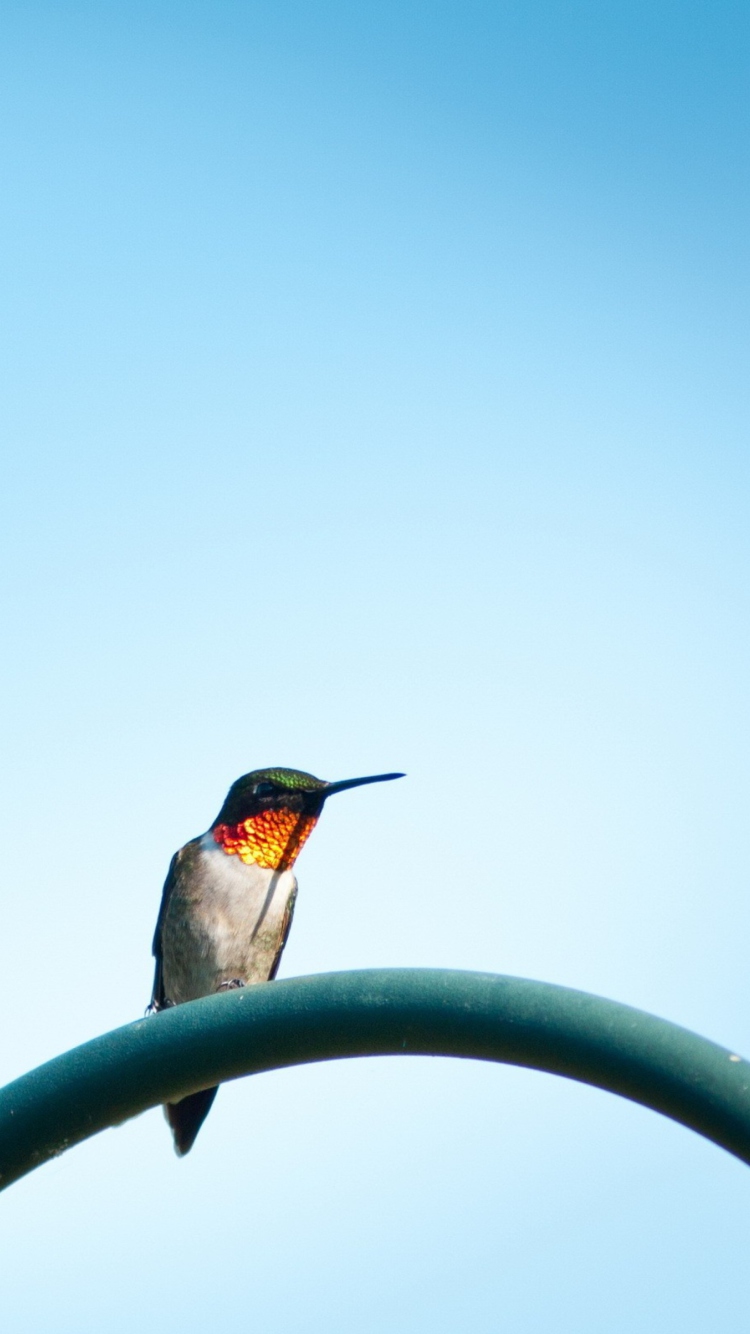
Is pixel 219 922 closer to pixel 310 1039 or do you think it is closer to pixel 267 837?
pixel 267 837

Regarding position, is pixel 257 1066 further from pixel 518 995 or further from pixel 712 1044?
pixel 712 1044

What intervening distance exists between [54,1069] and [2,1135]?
16 centimetres

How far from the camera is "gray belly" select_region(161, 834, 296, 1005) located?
6164 millimetres

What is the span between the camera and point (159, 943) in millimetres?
6652

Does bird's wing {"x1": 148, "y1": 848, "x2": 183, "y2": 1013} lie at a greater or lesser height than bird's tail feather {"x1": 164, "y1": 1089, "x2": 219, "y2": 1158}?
greater

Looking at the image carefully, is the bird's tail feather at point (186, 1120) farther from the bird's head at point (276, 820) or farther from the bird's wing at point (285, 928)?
the bird's head at point (276, 820)

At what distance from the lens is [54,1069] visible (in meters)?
2.95

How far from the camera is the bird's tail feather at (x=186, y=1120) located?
5.71m

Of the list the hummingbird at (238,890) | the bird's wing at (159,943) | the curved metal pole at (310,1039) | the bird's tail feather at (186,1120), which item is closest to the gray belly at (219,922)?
the hummingbird at (238,890)

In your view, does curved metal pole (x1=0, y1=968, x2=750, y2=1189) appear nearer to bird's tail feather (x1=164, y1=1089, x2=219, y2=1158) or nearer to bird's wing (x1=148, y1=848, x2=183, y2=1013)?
bird's tail feather (x1=164, y1=1089, x2=219, y2=1158)

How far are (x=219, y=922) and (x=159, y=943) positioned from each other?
62 centimetres

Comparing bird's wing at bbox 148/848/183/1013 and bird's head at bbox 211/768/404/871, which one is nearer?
bird's head at bbox 211/768/404/871

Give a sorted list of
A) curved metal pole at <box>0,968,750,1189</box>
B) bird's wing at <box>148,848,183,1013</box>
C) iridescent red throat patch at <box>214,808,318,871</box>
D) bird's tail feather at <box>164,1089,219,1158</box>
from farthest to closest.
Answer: bird's wing at <box>148,848,183,1013</box> → iridescent red throat patch at <box>214,808,318,871</box> → bird's tail feather at <box>164,1089,219,1158</box> → curved metal pole at <box>0,968,750,1189</box>

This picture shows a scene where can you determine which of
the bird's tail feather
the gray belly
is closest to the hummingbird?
the gray belly
